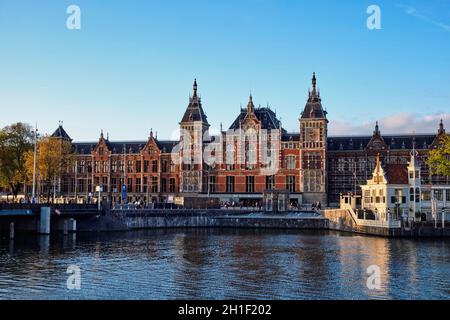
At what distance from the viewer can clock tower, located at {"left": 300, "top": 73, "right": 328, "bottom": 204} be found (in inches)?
4707

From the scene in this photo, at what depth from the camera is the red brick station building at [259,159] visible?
120 m

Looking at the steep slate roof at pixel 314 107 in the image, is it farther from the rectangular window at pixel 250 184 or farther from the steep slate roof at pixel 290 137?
the rectangular window at pixel 250 184

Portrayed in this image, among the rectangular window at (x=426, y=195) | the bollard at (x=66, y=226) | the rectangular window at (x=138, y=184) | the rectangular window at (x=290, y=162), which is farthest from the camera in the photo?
the rectangular window at (x=138, y=184)

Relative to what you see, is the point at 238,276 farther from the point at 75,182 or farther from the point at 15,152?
the point at 75,182

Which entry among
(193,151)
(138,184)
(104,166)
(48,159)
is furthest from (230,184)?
(48,159)

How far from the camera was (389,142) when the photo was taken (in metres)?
122

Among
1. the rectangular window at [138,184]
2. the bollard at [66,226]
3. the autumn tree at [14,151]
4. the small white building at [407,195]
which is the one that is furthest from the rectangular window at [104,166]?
the small white building at [407,195]

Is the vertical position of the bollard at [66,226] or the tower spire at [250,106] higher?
the tower spire at [250,106]

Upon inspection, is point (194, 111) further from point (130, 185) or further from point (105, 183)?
point (105, 183)

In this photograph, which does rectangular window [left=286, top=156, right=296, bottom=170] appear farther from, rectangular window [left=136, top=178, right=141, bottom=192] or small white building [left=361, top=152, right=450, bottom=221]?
rectangular window [left=136, top=178, right=141, bottom=192]

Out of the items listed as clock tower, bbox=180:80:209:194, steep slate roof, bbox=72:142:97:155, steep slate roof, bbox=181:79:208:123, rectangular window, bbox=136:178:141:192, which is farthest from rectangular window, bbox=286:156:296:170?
steep slate roof, bbox=72:142:97:155

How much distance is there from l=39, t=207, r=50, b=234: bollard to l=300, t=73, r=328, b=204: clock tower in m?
57.4

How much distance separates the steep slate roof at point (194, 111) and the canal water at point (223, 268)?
5931 centimetres

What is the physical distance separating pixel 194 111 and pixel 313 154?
2804 cm
